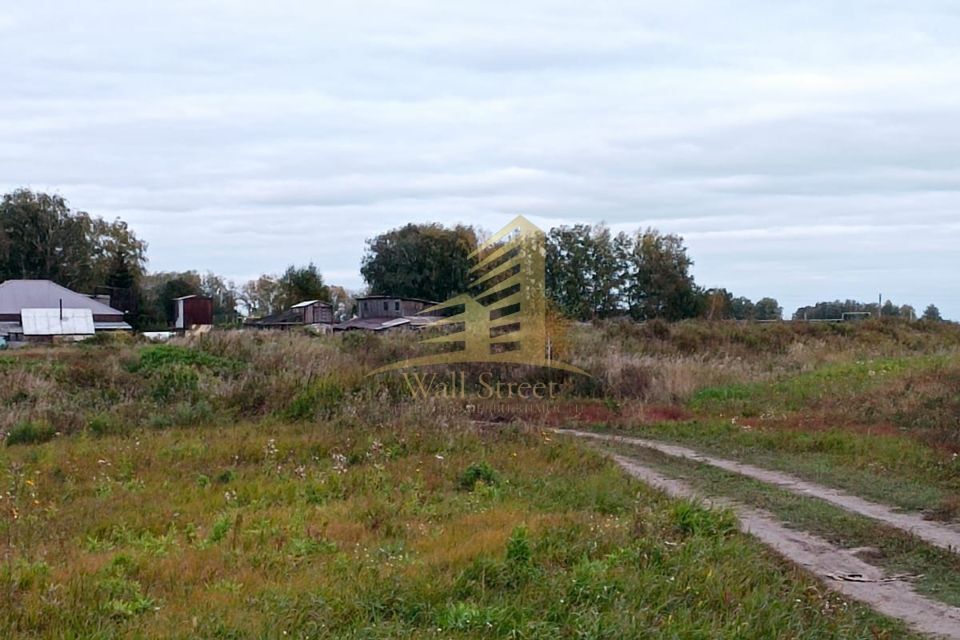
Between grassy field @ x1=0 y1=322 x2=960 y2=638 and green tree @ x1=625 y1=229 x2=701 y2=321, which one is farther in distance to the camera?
green tree @ x1=625 y1=229 x2=701 y2=321

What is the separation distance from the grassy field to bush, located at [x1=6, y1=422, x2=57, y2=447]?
0.04m

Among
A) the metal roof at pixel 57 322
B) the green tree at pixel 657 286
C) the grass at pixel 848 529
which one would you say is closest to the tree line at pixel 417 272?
the green tree at pixel 657 286

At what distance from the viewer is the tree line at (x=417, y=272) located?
171 feet

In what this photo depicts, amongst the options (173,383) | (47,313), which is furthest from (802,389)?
(47,313)

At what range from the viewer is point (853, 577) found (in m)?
7.32

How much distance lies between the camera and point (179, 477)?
11.1m

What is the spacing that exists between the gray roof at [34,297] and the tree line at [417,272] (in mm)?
7426

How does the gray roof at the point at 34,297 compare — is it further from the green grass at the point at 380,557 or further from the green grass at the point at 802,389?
the green grass at the point at 380,557

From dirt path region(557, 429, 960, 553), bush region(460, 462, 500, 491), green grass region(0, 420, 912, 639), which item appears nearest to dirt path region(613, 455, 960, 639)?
green grass region(0, 420, 912, 639)

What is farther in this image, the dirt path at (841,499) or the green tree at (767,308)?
the green tree at (767,308)

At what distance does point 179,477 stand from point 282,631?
6.26 meters

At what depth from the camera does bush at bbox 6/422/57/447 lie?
47.0ft

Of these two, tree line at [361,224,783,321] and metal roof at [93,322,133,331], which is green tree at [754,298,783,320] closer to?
tree line at [361,224,783,321]

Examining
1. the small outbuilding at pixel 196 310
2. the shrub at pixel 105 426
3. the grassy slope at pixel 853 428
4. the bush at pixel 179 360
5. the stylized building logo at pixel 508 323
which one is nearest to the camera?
the grassy slope at pixel 853 428
